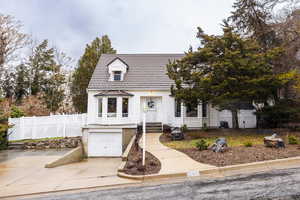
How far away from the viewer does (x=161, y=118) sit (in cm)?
1580

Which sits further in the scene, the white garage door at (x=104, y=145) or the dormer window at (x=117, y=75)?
the dormer window at (x=117, y=75)

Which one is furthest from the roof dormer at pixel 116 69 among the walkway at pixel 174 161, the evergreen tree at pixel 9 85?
the evergreen tree at pixel 9 85

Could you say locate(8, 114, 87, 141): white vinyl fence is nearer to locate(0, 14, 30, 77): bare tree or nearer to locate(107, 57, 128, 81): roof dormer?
locate(107, 57, 128, 81): roof dormer

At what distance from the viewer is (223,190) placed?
4301 mm

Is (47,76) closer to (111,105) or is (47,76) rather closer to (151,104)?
(111,105)

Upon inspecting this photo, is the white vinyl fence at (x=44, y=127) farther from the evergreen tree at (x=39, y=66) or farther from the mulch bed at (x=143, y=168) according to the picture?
the evergreen tree at (x=39, y=66)

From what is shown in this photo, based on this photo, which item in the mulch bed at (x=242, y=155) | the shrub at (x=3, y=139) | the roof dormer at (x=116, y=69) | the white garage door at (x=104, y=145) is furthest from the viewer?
the roof dormer at (x=116, y=69)

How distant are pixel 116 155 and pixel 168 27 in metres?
15.5

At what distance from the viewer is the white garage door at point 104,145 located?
13.8 metres

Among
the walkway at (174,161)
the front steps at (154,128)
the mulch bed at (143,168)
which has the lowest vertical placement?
the mulch bed at (143,168)

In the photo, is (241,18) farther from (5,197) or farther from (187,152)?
(5,197)

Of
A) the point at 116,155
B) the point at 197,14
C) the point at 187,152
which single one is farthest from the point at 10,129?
the point at 197,14

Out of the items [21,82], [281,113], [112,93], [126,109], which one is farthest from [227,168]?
[21,82]

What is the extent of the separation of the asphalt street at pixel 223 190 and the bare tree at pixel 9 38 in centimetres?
2050
